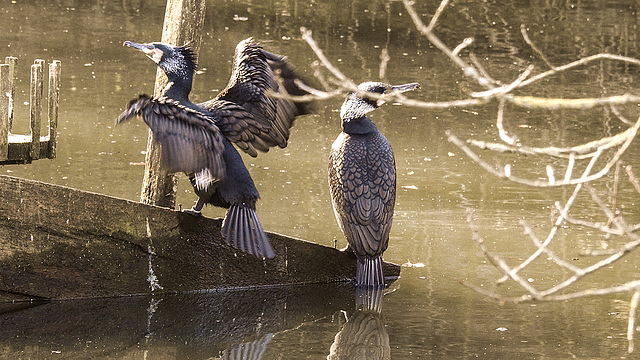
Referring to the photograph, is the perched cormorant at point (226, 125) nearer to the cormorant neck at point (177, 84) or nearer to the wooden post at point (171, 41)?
the cormorant neck at point (177, 84)

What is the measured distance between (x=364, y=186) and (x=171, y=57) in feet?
4.26

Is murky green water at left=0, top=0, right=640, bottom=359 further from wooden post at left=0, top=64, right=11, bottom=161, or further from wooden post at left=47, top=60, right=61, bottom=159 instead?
wooden post at left=47, top=60, right=61, bottom=159

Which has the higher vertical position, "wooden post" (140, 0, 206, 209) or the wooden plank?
"wooden post" (140, 0, 206, 209)

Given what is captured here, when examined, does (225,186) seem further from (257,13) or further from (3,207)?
(257,13)

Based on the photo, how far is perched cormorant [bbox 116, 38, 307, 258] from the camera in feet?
15.3

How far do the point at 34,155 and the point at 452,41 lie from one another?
29.7 feet

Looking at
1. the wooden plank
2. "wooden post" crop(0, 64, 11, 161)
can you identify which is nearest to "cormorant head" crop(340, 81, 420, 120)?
the wooden plank

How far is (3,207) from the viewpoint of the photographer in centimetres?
475

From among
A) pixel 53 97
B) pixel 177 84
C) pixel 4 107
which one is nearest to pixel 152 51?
pixel 177 84

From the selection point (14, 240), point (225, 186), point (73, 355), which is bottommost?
point (73, 355)

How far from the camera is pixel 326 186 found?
7172 mm

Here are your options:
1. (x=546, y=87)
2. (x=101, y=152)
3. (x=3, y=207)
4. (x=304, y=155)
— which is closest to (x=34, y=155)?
(x=3, y=207)

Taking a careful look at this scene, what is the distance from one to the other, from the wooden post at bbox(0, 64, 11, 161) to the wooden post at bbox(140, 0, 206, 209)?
0.85 metres

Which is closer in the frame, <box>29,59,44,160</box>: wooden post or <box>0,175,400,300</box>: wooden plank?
<box>0,175,400,300</box>: wooden plank
